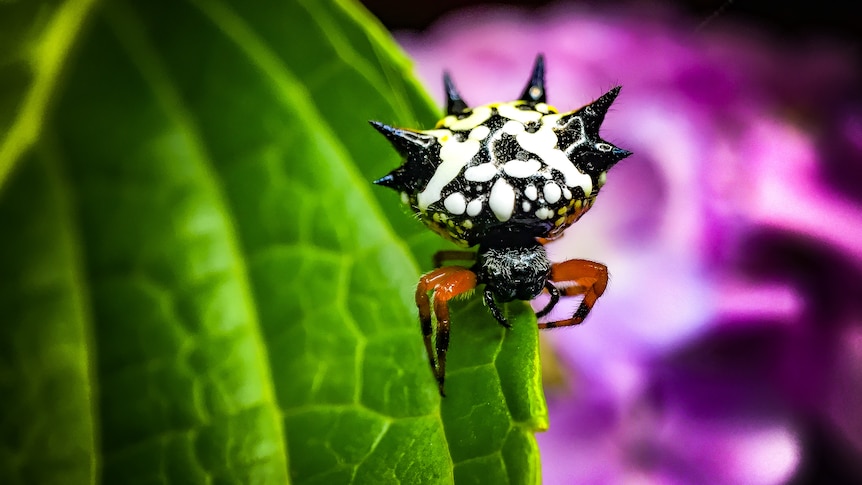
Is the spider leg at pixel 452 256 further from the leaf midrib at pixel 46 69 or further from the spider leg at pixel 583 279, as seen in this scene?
the leaf midrib at pixel 46 69

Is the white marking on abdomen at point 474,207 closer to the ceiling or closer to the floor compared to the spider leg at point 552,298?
closer to the ceiling

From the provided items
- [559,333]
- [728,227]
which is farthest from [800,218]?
[559,333]

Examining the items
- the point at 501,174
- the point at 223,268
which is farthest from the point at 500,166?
the point at 223,268

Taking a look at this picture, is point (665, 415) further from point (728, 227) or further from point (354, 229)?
point (354, 229)

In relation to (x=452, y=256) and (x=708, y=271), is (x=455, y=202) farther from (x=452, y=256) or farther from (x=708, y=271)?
(x=708, y=271)

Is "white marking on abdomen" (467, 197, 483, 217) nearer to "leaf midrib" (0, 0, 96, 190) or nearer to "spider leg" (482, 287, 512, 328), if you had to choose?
"spider leg" (482, 287, 512, 328)


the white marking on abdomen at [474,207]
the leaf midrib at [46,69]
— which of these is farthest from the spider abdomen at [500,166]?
the leaf midrib at [46,69]
